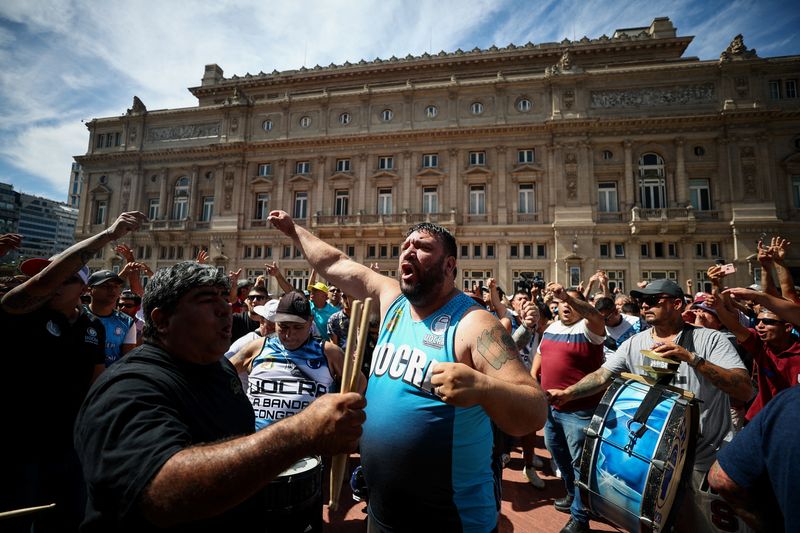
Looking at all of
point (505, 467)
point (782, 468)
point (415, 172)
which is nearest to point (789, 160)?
point (415, 172)

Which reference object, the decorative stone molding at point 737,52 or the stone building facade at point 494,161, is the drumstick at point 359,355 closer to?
the stone building facade at point 494,161

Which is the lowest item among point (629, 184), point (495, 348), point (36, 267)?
point (495, 348)

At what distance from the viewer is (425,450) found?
2.01 meters

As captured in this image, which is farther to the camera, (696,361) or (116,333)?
(116,333)

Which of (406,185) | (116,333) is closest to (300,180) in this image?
(406,185)

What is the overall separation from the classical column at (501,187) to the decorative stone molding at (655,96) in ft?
21.2

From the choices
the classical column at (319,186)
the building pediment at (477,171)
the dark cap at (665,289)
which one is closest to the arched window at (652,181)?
the building pediment at (477,171)

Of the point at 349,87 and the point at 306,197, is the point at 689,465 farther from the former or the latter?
the point at 349,87

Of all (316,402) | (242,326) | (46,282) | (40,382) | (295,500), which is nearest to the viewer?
(316,402)

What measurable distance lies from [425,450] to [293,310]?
79.2 inches

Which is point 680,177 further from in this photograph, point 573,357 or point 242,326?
point 242,326

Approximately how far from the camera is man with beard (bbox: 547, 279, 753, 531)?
3.02 meters

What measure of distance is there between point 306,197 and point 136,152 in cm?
1565

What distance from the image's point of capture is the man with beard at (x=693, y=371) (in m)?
3.02
